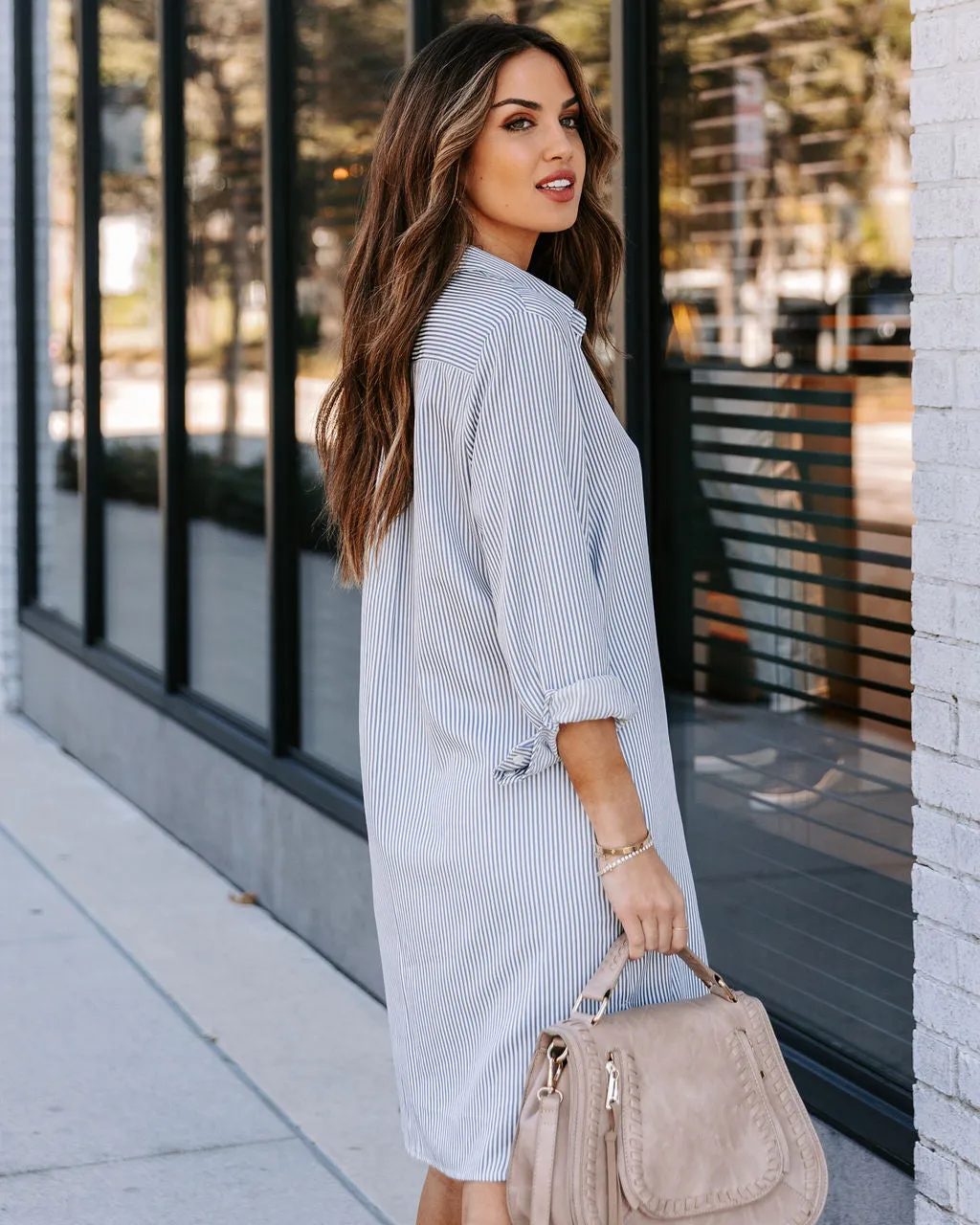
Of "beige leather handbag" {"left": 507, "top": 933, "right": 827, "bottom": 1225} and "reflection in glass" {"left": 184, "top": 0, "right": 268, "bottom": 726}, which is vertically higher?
"reflection in glass" {"left": 184, "top": 0, "right": 268, "bottom": 726}

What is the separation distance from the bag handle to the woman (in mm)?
22

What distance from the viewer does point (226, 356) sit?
21.1 feet

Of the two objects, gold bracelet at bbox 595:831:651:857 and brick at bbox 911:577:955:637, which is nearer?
gold bracelet at bbox 595:831:651:857

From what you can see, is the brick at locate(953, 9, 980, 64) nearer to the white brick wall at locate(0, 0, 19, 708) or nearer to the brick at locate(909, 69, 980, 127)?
the brick at locate(909, 69, 980, 127)

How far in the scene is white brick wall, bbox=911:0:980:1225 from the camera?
8.87 ft

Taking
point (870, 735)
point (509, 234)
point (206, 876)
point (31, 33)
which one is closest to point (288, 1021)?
point (206, 876)

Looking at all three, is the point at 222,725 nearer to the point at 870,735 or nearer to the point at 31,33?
the point at 870,735

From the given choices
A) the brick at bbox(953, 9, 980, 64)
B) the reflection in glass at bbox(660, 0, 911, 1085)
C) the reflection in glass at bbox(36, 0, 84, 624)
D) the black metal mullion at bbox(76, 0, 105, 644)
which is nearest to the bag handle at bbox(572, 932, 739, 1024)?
the reflection in glass at bbox(660, 0, 911, 1085)

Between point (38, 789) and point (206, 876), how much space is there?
4.83 feet

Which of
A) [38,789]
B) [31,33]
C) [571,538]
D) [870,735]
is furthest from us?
[31,33]

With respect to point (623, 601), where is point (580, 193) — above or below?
above

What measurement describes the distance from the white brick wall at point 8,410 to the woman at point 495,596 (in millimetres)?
6598

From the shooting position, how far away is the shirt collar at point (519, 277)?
2.38 m

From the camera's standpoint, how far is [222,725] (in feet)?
20.6
